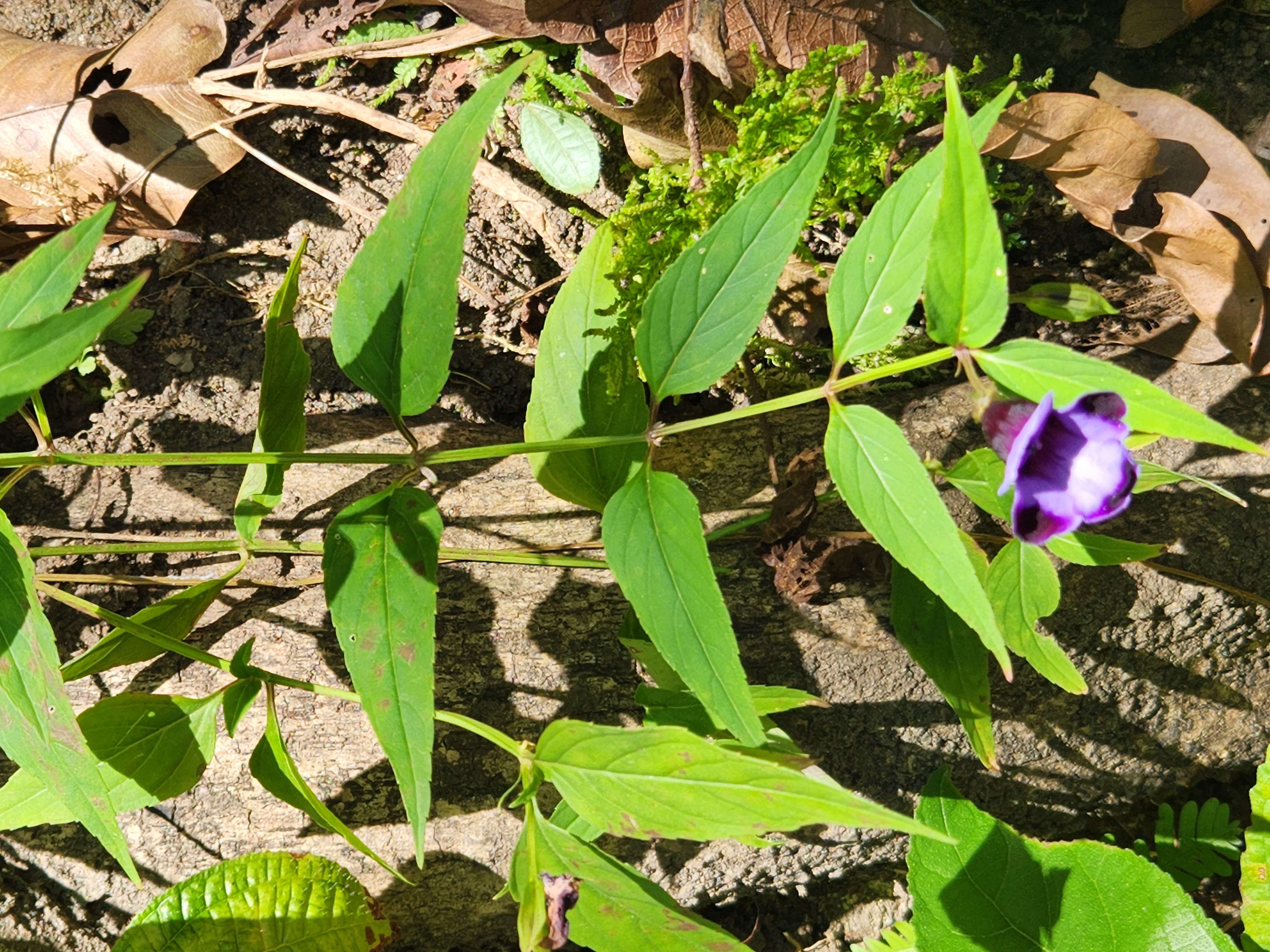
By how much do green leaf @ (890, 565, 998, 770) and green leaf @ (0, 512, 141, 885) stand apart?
4.35 feet

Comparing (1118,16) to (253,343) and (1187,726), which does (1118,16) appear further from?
(253,343)

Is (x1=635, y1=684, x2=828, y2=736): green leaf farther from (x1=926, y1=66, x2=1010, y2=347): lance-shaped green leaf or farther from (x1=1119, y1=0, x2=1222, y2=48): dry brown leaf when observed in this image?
(x1=1119, y1=0, x2=1222, y2=48): dry brown leaf

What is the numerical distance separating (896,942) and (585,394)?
1628 mm

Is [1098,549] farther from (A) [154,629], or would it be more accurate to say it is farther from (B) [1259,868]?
(A) [154,629]

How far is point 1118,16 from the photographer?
7.28ft

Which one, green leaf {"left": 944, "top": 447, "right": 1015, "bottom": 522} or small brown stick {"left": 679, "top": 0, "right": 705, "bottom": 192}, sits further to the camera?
small brown stick {"left": 679, "top": 0, "right": 705, "bottom": 192}

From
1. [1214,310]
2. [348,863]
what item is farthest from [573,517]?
[1214,310]

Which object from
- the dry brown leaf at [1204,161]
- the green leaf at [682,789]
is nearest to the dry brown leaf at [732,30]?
the dry brown leaf at [1204,161]

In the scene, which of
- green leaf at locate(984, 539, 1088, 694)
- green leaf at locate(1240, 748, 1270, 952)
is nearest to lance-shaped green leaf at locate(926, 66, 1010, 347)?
green leaf at locate(984, 539, 1088, 694)

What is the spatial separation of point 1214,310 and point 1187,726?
38.0 inches

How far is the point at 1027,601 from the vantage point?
1.67 meters

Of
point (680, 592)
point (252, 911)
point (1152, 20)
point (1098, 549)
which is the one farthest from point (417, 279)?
point (1152, 20)

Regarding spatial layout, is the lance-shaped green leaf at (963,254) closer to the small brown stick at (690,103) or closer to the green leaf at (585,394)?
the green leaf at (585,394)

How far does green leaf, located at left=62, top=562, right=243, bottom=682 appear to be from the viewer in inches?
68.1
